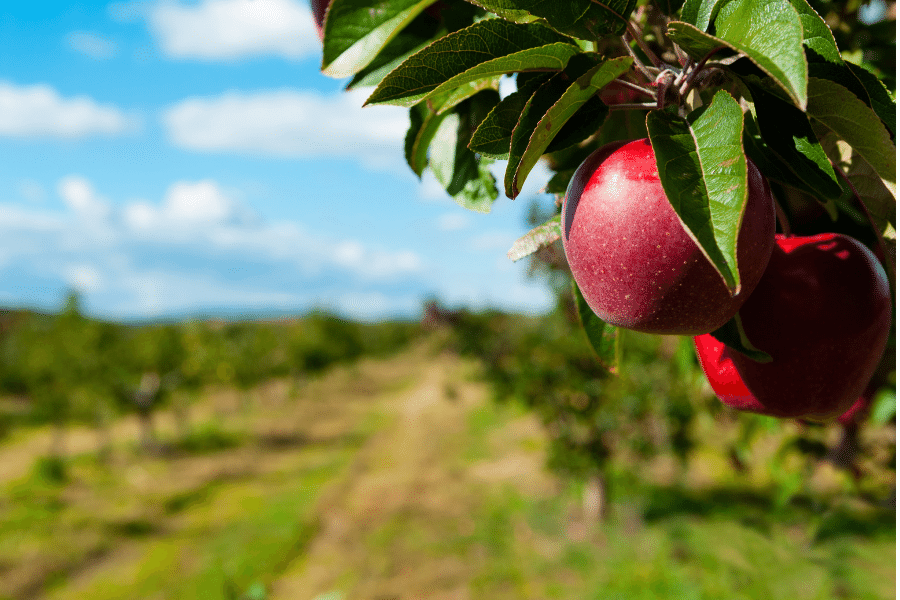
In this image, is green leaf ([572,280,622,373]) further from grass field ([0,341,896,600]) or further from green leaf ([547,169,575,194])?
grass field ([0,341,896,600])

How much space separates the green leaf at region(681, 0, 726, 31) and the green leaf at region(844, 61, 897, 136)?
11cm

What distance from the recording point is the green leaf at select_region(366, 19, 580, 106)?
513 mm

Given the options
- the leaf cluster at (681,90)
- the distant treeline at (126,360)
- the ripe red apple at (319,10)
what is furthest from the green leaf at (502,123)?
the distant treeline at (126,360)

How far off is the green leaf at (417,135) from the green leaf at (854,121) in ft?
1.33

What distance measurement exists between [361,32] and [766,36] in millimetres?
373

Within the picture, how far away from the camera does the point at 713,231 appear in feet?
1.43

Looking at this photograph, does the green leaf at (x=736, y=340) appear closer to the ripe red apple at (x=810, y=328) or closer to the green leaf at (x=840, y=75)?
the ripe red apple at (x=810, y=328)

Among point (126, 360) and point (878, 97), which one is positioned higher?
point (878, 97)

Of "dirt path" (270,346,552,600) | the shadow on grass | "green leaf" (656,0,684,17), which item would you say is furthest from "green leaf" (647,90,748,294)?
the shadow on grass

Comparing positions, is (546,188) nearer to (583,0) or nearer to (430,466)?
(583,0)

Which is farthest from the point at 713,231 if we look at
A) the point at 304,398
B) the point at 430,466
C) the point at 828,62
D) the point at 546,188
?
the point at 304,398

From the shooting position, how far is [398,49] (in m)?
0.74

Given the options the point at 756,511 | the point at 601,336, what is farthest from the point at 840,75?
the point at 756,511

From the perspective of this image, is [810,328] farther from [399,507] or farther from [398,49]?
[399,507]
